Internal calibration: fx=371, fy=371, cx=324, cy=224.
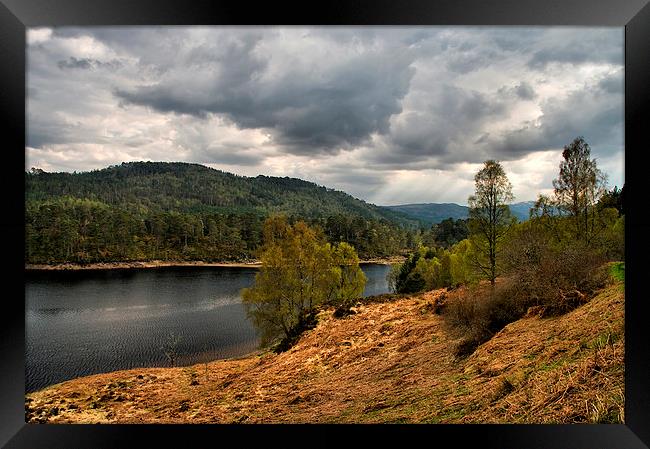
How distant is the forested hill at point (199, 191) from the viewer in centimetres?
3809

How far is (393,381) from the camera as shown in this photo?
13.7ft

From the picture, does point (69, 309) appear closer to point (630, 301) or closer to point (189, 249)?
point (189, 249)

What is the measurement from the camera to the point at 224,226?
2519cm

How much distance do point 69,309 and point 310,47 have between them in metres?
16.6

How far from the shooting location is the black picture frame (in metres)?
2.06

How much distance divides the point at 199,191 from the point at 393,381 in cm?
4659

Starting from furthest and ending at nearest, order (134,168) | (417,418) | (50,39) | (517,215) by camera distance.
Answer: (134,168), (517,215), (50,39), (417,418)

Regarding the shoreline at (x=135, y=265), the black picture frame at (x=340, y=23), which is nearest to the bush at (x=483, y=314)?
the black picture frame at (x=340, y=23)

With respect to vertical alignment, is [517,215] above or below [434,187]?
below

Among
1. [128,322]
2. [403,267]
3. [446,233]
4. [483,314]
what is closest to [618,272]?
[483,314]

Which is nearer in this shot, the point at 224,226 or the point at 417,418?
the point at 417,418

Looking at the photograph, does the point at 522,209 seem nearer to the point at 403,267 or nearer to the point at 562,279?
the point at 562,279

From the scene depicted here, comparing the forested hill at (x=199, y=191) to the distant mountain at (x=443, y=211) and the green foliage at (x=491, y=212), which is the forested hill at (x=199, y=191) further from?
the green foliage at (x=491, y=212)

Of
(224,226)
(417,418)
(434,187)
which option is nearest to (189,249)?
(224,226)
